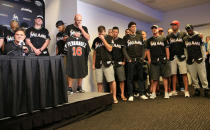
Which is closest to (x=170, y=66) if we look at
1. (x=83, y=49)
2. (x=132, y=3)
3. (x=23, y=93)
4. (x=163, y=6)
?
(x=83, y=49)

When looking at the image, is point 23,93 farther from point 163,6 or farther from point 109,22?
point 163,6

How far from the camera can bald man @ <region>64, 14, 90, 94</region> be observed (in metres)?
3.05

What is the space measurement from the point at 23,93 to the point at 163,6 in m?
6.27

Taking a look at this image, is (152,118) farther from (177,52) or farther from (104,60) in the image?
(177,52)

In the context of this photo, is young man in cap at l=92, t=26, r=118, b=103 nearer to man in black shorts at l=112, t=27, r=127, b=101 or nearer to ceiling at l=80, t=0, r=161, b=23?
man in black shorts at l=112, t=27, r=127, b=101

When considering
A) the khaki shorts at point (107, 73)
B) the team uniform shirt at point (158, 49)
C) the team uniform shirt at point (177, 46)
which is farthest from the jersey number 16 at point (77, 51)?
the team uniform shirt at point (177, 46)

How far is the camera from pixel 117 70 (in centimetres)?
355

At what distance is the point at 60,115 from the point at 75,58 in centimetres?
125

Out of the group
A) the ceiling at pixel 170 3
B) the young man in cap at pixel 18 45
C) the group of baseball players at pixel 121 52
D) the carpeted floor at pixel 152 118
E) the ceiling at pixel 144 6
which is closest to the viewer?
the carpeted floor at pixel 152 118

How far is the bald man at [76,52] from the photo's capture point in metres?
3.05

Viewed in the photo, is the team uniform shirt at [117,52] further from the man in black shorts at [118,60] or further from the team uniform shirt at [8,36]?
the team uniform shirt at [8,36]

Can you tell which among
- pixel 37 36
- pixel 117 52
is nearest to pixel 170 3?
pixel 117 52

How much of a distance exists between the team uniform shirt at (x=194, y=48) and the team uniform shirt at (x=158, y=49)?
483 millimetres

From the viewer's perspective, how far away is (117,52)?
3.62 meters
